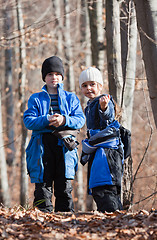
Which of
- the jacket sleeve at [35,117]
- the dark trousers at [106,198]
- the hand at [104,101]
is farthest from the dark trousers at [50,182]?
the hand at [104,101]

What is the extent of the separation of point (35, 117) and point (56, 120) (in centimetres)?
33

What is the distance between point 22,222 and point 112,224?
3.10ft

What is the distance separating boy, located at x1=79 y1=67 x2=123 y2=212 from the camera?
4.30 metres

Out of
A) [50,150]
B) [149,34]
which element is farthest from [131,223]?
[149,34]

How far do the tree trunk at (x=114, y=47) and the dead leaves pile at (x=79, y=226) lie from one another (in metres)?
2.32

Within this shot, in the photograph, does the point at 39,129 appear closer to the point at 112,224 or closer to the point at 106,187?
the point at 106,187

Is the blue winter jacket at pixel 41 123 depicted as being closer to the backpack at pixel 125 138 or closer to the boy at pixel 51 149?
the boy at pixel 51 149

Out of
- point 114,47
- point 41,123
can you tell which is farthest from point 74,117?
point 114,47

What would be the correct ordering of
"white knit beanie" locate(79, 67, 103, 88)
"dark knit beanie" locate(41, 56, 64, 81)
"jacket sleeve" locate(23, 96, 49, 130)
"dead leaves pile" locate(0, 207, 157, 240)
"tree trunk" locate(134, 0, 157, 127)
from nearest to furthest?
"dead leaves pile" locate(0, 207, 157, 240)
"tree trunk" locate(134, 0, 157, 127)
"jacket sleeve" locate(23, 96, 49, 130)
"white knit beanie" locate(79, 67, 103, 88)
"dark knit beanie" locate(41, 56, 64, 81)

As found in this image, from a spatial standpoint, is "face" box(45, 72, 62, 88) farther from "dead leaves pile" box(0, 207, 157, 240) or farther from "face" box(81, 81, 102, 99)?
"dead leaves pile" box(0, 207, 157, 240)

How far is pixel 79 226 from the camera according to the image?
363 cm

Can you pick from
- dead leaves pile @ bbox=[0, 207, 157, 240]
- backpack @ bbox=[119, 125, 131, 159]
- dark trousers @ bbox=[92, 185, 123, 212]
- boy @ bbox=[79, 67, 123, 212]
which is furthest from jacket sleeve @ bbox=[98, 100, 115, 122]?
dead leaves pile @ bbox=[0, 207, 157, 240]

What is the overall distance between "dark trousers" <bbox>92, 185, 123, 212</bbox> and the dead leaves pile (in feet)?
0.84

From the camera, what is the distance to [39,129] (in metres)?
4.67
